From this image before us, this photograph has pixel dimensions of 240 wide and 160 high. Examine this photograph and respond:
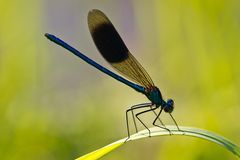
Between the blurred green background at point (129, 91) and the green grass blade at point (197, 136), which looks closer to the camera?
the green grass blade at point (197, 136)

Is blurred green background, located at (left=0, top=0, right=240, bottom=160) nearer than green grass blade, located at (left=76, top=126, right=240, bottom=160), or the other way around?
green grass blade, located at (left=76, top=126, right=240, bottom=160)

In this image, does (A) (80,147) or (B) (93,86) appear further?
(B) (93,86)

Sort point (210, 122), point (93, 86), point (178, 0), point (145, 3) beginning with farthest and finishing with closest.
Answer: point (93, 86), point (145, 3), point (178, 0), point (210, 122)

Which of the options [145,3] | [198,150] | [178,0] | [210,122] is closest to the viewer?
[198,150]

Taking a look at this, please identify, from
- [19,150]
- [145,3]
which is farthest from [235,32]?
[19,150]

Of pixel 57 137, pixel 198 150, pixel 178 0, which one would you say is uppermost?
pixel 178 0

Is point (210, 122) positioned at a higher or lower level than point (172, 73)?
lower

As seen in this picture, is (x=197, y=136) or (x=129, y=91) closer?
(x=197, y=136)

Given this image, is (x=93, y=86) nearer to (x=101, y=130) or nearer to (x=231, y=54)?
(x=101, y=130)
